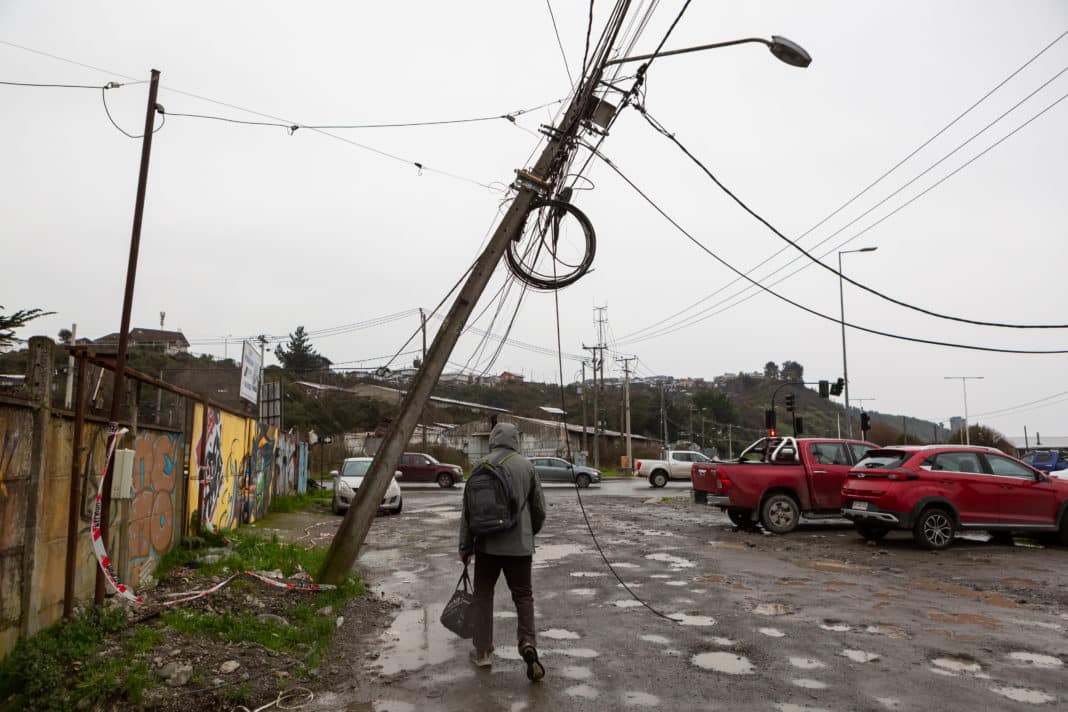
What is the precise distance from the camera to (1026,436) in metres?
86.8

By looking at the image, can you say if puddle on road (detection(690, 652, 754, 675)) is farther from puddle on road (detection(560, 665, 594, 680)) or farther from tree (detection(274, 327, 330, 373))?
tree (detection(274, 327, 330, 373))

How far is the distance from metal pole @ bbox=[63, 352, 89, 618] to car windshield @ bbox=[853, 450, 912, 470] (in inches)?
432

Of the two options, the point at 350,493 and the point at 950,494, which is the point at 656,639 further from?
the point at 350,493

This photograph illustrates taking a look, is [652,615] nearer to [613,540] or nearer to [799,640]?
[799,640]

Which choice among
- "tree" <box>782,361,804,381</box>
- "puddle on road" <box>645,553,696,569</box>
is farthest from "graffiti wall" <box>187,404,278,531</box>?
"tree" <box>782,361,804,381</box>

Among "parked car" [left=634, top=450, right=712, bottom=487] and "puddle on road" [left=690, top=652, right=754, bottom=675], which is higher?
"parked car" [left=634, top=450, right=712, bottom=487]

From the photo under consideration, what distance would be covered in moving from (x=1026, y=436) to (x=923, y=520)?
90.4 metres

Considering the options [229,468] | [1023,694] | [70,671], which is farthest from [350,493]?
[1023,694]

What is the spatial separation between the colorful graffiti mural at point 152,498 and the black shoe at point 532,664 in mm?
4099

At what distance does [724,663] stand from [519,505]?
6.23ft

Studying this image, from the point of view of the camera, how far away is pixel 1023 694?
493 centimetres

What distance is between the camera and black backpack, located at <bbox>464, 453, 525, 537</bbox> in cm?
564

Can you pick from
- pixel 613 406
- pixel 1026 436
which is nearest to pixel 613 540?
pixel 1026 436

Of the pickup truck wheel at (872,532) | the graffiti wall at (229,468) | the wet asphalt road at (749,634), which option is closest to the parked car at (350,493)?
the graffiti wall at (229,468)
